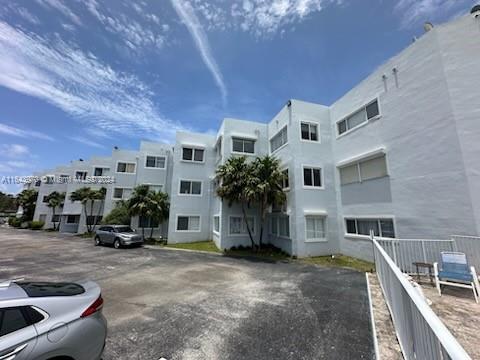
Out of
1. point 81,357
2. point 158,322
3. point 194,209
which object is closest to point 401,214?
point 158,322

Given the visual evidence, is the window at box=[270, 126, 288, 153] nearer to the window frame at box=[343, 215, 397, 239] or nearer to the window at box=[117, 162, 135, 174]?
the window frame at box=[343, 215, 397, 239]

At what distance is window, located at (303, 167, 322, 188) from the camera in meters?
15.0

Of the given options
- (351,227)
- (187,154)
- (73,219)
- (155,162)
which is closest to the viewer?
(351,227)

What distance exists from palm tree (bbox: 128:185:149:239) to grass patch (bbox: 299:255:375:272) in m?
15.0

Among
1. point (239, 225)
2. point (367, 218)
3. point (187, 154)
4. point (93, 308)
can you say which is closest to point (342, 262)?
point (367, 218)

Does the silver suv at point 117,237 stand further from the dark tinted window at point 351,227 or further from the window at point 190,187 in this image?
the dark tinted window at point 351,227

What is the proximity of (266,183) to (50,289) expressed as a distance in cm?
1251

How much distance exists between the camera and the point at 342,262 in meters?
12.5

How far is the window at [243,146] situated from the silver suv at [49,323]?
16385 millimetres

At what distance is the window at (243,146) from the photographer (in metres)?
19.0

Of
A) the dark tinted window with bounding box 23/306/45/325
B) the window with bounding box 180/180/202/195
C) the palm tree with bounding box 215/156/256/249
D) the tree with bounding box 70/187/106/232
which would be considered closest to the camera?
the dark tinted window with bounding box 23/306/45/325

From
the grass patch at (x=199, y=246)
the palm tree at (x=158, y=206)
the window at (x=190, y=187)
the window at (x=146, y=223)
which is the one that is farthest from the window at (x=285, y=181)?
the window at (x=146, y=223)

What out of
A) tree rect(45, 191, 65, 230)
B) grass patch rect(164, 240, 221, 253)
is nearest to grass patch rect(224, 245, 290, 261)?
grass patch rect(164, 240, 221, 253)

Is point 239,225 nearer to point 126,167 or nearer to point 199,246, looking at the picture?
point 199,246
